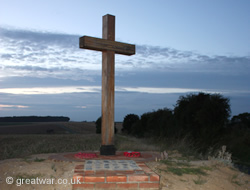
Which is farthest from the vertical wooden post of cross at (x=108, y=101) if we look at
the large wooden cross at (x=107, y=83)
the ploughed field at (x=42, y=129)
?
the ploughed field at (x=42, y=129)

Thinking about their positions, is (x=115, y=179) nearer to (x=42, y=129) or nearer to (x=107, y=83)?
(x=107, y=83)

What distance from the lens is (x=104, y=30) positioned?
8016 millimetres

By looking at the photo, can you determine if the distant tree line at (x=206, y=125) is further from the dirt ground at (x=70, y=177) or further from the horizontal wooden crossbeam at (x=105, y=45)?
the dirt ground at (x=70, y=177)

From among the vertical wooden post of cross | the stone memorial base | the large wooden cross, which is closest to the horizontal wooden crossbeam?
the large wooden cross

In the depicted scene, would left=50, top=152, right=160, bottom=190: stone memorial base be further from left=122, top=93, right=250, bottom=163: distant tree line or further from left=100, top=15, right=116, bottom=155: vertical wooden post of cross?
left=122, top=93, right=250, bottom=163: distant tree line

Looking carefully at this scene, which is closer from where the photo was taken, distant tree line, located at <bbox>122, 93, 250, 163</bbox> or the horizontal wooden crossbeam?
the horizontal wooden crossbeam

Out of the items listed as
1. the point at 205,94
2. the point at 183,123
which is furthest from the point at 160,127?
the point at 205,94

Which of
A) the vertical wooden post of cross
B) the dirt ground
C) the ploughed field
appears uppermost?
the vertical wooden post of cross

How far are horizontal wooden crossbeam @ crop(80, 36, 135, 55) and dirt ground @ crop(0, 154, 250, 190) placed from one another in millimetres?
3172

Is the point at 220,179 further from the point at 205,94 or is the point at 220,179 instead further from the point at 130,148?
the point at 205,94

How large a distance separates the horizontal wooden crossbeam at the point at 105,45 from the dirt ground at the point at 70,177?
3.17 m

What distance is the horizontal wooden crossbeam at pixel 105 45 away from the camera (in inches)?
291

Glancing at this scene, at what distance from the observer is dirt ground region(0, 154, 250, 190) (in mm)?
4957

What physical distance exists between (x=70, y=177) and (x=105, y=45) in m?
3.96
